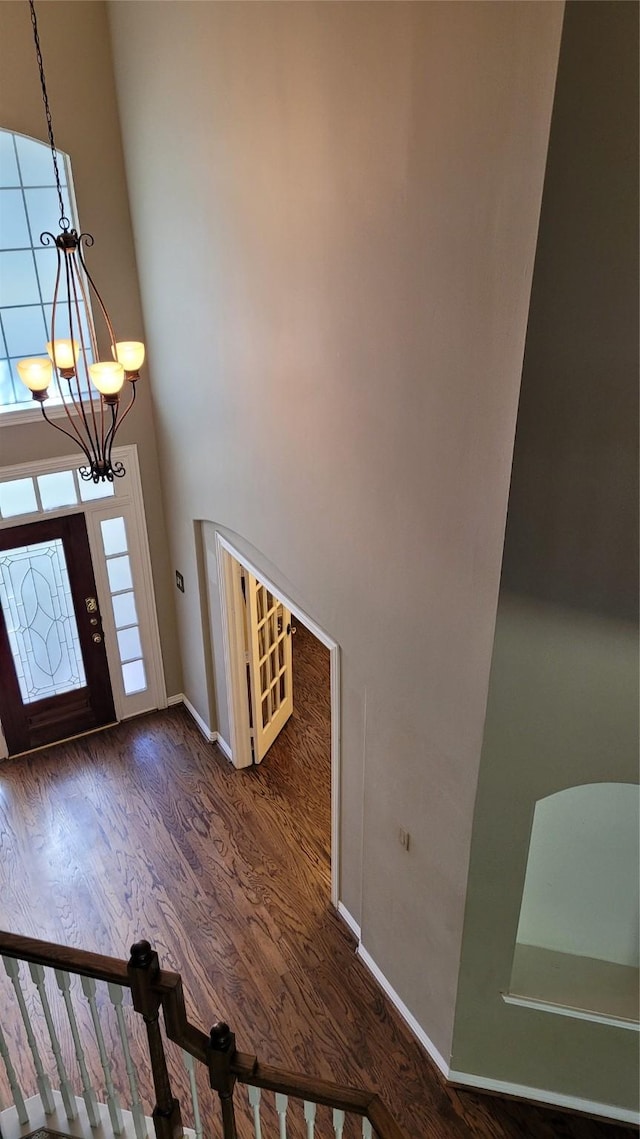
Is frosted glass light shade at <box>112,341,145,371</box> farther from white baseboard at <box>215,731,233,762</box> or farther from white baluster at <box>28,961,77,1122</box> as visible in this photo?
white baseboard at <box>215,731,233,762</box>

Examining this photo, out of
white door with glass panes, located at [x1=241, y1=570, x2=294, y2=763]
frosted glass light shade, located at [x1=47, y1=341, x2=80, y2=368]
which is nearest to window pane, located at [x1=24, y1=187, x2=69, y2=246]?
frosted glass light shade, located at [x1=47, y1=341, x2=80, y2=368]

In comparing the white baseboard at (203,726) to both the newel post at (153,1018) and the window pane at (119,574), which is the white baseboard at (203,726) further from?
the newel post at (153,1018)

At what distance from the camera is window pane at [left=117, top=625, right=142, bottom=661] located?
6.76m

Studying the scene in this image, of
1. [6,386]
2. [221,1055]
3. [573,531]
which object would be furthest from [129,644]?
[573,531]

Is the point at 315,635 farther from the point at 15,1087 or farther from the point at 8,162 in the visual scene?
the point at 8,162

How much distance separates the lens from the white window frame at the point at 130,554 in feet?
19.7

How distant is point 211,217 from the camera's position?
4488mm

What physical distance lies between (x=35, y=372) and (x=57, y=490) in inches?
88.1

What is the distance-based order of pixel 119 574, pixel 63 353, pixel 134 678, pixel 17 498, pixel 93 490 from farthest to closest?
pixel 134 678 < pixel 119 574 < pixel 93 490 < pixel 17 498 < pixel 63 353

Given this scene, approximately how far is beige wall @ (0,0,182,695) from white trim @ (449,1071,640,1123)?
4.47 meters

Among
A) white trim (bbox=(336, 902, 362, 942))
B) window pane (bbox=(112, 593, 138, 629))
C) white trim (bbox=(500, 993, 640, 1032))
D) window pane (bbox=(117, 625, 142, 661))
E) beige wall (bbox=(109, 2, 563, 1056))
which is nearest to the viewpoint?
beige wall (bbox=(109, 2, 563, 1056))

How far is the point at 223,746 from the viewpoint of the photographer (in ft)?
21.6

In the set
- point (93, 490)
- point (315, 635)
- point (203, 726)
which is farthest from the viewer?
point (203, 726)

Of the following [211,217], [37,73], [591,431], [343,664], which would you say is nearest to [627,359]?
[591,431]
